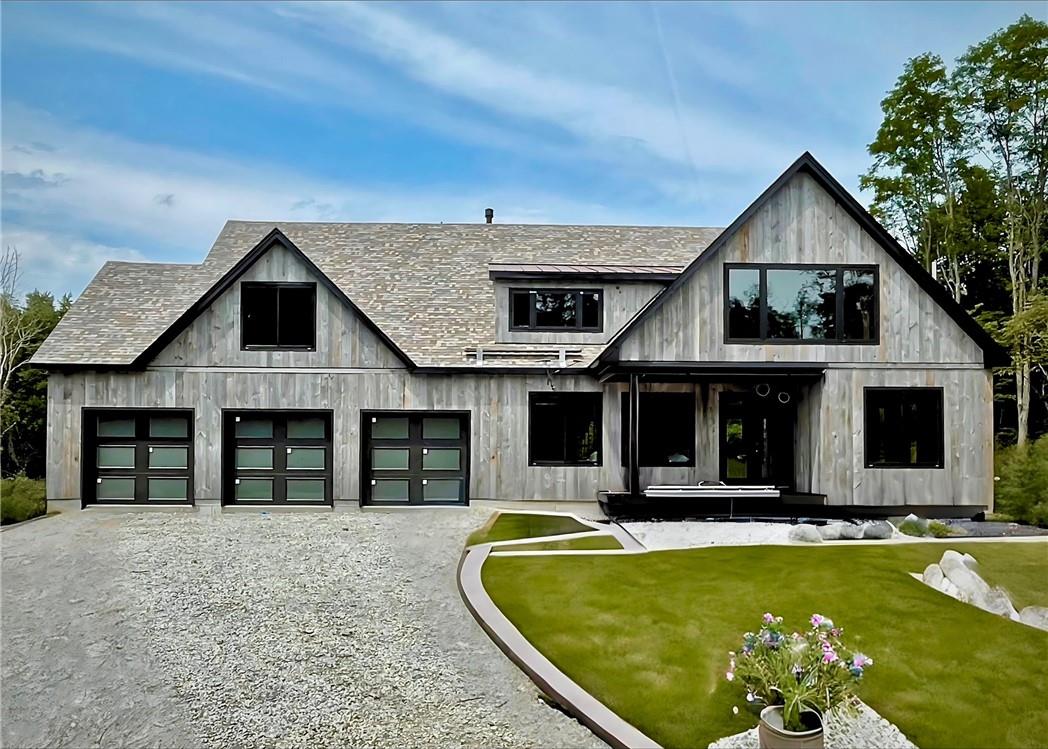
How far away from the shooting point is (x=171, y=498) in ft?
50.8

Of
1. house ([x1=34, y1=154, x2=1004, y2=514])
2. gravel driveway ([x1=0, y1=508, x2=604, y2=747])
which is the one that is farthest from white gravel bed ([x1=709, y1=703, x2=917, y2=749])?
house ([x1=34, y1=154, x2=1004, y2=514])

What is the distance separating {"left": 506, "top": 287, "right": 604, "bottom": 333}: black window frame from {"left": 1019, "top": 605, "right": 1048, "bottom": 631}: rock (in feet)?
35.2

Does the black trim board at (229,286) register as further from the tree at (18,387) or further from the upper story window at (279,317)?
the tree at (18,387)

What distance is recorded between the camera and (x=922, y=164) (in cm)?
2753

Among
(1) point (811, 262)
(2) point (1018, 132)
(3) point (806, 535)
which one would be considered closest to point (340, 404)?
(3) point (806, 535)

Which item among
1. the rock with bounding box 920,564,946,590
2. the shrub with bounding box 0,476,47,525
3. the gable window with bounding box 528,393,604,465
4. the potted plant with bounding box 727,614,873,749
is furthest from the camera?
the gable window with bounding box 528,393,604,465

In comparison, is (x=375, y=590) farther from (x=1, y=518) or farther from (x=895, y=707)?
(x=1, y=518)

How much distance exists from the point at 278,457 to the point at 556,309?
744cm

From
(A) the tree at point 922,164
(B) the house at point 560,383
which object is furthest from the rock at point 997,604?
(A) the tree at point 922,164

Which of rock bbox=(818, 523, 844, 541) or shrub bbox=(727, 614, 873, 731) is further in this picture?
rock bbox=(818, 523, 844, 541)

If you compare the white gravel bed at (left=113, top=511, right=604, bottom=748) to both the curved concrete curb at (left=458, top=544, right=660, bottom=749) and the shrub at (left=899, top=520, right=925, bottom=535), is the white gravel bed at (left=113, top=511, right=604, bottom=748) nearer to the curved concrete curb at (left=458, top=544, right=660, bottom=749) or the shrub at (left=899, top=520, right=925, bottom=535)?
Result: the curved concrete curb at (left=458, top=544, right=660, bottom=749)

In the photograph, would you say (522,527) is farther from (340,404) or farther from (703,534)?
(340,404)

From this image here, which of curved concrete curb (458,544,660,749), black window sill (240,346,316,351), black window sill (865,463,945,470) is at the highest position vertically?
black window sill (240,346,316,351)

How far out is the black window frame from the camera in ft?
54.8
